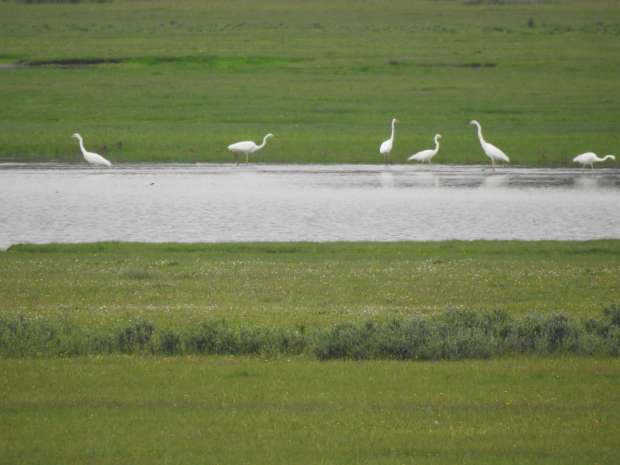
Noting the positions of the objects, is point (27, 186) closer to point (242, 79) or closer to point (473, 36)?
point (242, 79)

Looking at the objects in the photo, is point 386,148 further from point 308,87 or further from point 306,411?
point 306,411

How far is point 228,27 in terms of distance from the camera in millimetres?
92438

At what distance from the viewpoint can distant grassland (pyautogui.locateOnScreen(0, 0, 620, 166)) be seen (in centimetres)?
4322

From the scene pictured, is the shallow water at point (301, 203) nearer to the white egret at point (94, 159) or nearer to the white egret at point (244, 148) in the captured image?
the white egret at point (94, 159)

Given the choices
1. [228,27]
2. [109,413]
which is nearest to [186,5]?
[228,27]

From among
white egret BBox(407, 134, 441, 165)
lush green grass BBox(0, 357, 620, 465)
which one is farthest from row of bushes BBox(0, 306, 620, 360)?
white egret BBox(407, 134, 441, 165)

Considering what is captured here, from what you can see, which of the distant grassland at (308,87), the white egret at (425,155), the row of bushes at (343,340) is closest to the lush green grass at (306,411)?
the row of bushes at (343,340)

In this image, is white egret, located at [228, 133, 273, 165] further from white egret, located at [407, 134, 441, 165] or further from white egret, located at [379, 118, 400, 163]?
white egret, located at [407, 134, 441, 165]

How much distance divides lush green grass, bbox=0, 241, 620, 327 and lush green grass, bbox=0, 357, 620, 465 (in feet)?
9.50

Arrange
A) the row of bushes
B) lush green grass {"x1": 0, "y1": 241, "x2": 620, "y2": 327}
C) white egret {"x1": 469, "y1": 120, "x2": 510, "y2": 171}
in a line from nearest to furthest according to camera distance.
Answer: the row of bushes → lush green grass {"x1": 0, "y1": 241, "x2": 620, "y2": 327} → white egret {"x1": 469, "y1": 120, "x2": 510, "y2": 171}

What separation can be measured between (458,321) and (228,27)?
264ft

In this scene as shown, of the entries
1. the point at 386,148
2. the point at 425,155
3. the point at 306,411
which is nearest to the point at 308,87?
the point at 386,148

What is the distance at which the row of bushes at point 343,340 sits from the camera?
42.6ft

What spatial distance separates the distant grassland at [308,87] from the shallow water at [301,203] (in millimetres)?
3106
